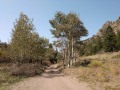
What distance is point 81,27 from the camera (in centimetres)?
4194

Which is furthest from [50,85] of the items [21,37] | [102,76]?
[21,37]

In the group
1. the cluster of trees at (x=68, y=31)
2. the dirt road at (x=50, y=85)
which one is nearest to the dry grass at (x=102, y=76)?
the dirt road at (x=50, y=85)

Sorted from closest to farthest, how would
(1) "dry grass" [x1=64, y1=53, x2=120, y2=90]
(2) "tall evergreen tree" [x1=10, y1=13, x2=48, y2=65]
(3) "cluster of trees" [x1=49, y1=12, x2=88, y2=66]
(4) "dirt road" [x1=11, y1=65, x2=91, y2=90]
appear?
(4) "dirt road" [x1=11, y1=65, x2=91, y2=90], (1) "dry grass" [x1=64, y1=53, x2=120, y2=90], (2) "tall evergreen tree" [x1=10, y1=13, x2=48, y2=65], (3) "cluster of trees" [x1=49, y1=12, x2=88, y2=66]

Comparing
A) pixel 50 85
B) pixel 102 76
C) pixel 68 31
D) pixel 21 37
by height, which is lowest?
pixel 50 85

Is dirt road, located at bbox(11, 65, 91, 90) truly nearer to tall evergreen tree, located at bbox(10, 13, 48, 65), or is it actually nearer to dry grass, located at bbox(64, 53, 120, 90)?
dry grass, located at bbox(64, 53, 120, 90)

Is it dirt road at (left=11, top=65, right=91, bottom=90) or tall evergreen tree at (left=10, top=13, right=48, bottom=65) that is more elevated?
tall evergreen tree at (left=10, top=13, right=48, bottom=65)

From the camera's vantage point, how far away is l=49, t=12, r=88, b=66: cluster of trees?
1617 inches

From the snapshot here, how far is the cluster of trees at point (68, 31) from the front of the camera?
4106 centimetres

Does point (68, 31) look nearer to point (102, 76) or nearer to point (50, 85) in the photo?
point (102, 76)

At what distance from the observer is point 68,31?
41875 mm

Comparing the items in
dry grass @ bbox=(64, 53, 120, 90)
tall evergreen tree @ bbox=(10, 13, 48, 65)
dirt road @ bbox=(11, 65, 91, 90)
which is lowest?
dirt road @ bbox=(11, 65, 91, 90)

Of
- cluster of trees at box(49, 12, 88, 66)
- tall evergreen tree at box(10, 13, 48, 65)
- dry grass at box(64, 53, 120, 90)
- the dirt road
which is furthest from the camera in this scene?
cluster of trees at box(49, 12, 88, 66)

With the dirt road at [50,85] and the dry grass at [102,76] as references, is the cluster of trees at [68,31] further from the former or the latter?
the dirt road at [50,85]

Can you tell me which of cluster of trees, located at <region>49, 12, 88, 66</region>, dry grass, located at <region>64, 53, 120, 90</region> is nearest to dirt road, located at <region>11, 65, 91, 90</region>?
dry grass, located at <region>64, 53, 120, 90</region>
